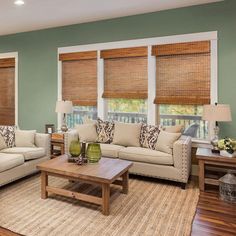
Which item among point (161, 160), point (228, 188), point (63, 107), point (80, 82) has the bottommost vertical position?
point (228, 188)

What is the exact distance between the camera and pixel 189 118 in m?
4.36

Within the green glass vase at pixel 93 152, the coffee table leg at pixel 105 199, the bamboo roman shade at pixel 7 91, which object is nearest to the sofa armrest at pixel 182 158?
the green glass vase at pixel 93 152

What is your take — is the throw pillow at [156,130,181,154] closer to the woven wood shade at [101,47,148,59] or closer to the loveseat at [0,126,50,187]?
the woven wood shade at [101,47,148,59]

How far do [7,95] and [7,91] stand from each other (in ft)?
0.34

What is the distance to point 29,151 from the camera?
3877mm

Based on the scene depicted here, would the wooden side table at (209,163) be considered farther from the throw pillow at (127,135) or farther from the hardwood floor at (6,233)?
the hardwood floor at (6,233)

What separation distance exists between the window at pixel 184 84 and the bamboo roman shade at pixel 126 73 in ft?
0.91

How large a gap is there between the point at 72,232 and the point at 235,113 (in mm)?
3128

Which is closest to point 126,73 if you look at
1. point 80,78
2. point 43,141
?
point 80,78

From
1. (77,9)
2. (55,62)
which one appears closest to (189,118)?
(77,9)

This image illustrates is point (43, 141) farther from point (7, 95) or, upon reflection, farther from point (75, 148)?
point (7, 95)

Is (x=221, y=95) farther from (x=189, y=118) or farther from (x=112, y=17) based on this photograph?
(x=112, y=17)

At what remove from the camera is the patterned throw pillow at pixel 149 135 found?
405 cm

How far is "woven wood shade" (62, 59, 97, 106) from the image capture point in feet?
16.7
